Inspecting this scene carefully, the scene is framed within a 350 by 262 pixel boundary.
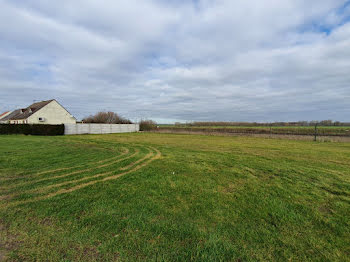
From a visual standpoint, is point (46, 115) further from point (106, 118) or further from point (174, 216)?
point (174, 216)

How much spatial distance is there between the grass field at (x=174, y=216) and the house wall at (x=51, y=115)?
34.1 meters

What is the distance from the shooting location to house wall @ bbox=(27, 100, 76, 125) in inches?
1232

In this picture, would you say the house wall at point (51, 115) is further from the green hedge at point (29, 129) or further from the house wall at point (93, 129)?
the house wall at point (93, 129)

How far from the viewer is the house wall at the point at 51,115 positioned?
31.3m

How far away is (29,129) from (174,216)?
28221mm

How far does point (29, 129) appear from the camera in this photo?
73.6 feet

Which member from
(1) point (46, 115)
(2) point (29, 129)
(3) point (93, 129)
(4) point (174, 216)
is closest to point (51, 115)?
(1) point (46, 115)

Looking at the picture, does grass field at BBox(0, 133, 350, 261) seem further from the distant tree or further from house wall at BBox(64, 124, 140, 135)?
the distant tree

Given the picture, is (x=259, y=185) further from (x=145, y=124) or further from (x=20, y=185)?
(x=145, y=124)

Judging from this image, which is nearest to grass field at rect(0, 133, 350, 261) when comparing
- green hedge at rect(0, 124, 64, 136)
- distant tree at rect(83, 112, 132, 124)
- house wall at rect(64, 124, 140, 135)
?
green hedge at rect(0, 124, 64, 136)

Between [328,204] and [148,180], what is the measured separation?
4139mm

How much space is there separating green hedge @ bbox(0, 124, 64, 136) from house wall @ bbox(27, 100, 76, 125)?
1015 cm

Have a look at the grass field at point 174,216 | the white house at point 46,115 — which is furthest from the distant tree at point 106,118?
the grass field at point 174,216

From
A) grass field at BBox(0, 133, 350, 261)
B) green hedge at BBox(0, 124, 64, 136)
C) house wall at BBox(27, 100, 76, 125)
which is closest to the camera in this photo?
grass field at BBox(0, 133, 350, 261)
